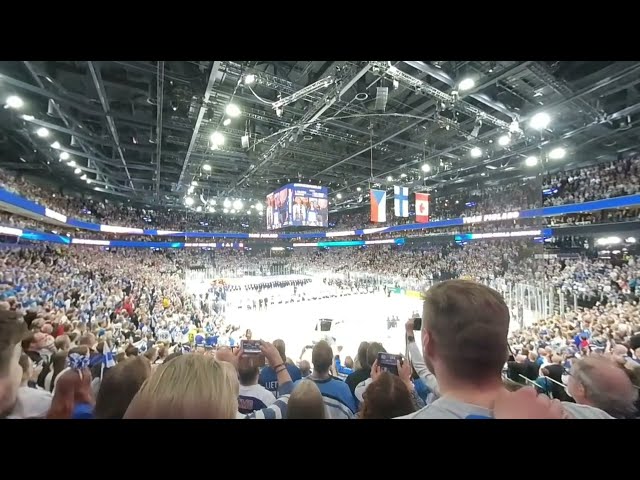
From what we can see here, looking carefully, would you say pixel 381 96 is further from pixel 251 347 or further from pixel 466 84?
pixel 251 347

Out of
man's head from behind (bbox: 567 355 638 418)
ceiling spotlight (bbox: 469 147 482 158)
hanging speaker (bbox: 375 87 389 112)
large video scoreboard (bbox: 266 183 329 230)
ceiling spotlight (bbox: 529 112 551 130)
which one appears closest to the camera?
man's head from behind (bbox: 567 355 638 418)

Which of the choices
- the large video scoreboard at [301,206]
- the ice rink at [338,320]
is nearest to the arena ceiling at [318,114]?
the large video scoreboard at [301,206]

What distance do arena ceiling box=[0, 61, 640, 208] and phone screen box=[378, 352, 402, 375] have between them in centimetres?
Answer: 513

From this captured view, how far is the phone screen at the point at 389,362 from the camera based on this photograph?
1.85 m

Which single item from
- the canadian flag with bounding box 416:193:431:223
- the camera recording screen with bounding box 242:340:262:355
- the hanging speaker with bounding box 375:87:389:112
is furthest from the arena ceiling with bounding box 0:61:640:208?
the camera recording screen with bounding box 242:340:262:355

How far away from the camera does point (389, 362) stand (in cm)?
190

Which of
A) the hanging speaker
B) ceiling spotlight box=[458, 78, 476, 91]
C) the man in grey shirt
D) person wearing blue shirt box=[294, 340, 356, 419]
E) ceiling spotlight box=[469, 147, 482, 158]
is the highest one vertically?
ceiling spotlight box=[469, 147, 482, 158]

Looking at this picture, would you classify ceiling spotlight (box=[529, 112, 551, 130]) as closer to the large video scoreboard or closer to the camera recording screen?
the large video scoreboard

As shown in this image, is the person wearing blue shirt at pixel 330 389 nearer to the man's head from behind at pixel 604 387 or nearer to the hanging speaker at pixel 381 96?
the man's head from behind at pixel 604 387

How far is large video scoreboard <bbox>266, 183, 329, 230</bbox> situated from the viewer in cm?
1022

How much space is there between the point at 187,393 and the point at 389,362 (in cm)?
122

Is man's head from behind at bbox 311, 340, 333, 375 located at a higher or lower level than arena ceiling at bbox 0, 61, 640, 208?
lower
